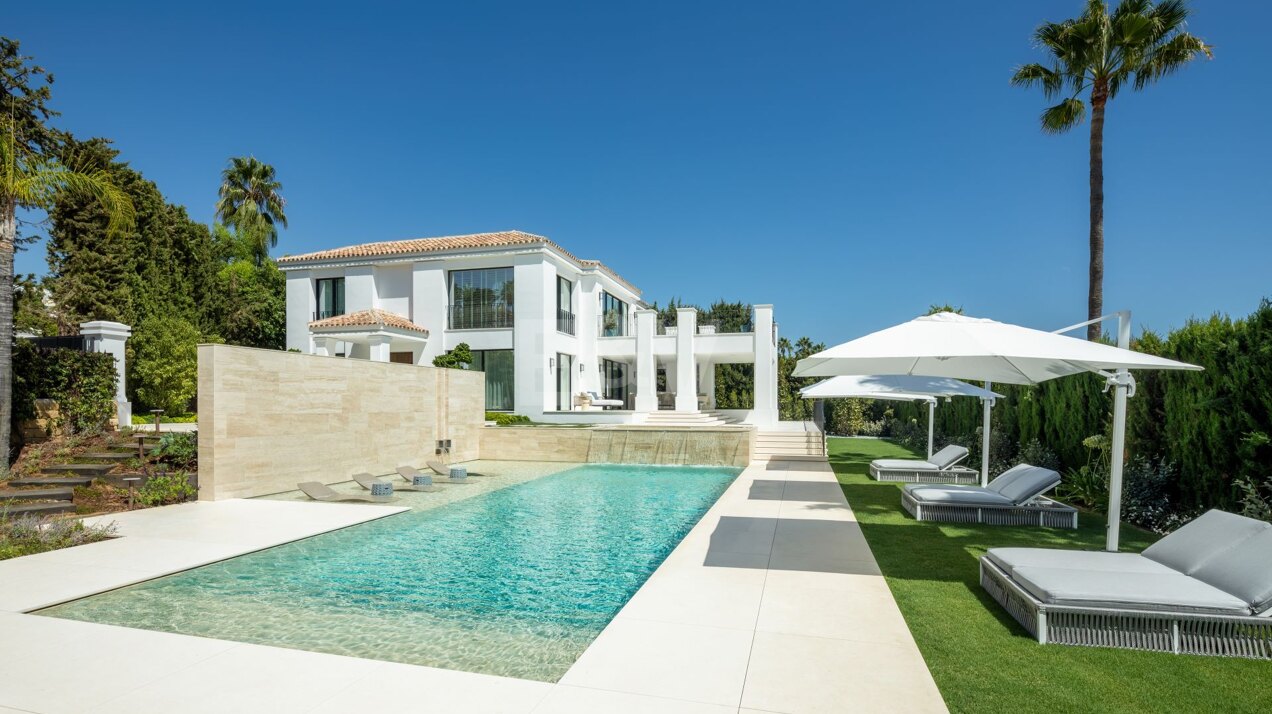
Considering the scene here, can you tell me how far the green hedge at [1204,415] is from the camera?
294 inches

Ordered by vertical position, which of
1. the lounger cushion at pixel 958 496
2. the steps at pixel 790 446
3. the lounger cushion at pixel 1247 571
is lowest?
the steps at pixel 790 446

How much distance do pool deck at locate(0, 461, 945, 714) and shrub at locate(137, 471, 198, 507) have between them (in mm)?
3741

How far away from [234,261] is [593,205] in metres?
25.4

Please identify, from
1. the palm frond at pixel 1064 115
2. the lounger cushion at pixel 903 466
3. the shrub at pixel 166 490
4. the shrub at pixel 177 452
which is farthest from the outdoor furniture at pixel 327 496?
the palm frond at pixel 1064 115

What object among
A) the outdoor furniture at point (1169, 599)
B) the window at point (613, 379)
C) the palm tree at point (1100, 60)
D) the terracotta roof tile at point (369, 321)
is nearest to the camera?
the outdoor furniture at point (1169, 599)

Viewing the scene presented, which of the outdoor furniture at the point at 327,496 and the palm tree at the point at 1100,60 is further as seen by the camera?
the palm tree at the point at 1100,60

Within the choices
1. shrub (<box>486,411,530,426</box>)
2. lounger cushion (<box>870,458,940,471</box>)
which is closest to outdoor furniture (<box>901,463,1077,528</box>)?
lounger cushion (<box>870,458,940,471</box>)

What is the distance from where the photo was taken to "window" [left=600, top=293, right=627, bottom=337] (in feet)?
93.4

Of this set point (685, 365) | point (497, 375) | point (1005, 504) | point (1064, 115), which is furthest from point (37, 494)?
point (1064, 115)

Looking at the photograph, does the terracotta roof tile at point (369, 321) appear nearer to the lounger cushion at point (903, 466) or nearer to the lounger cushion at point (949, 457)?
the lounger cushion at point (903, 466)

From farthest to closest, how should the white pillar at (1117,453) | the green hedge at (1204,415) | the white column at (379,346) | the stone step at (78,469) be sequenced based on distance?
the white column at (379,346)
the stone step at (78,469)
the green hedge at (1204,415)
the white pillar at (1117,453)

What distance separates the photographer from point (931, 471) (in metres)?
13.0

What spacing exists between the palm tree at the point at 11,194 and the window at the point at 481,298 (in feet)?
48.2

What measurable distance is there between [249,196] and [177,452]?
107 feet
